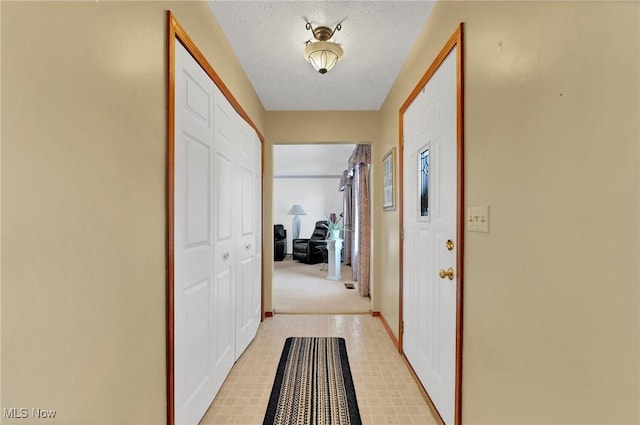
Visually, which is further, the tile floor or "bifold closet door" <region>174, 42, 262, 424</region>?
the tile floor

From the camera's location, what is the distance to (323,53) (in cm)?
188

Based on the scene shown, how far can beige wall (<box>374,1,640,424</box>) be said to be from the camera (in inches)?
23.5

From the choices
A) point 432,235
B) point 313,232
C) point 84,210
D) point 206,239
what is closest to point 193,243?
point 206,239

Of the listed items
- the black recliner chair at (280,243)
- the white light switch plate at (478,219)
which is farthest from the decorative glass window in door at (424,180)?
the black recliner chair at (280,243)

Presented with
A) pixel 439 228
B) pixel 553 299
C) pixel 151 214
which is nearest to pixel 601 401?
pixel 553 299

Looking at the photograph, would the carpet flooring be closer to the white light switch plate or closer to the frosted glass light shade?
the white light switch plate

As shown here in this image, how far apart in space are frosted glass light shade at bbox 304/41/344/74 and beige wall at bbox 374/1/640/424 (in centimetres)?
86

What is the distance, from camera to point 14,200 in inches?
24.2

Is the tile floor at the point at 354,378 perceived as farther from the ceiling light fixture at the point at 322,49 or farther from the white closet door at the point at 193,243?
the ceiling light fixture at the point at 322,49

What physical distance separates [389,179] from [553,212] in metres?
1.99

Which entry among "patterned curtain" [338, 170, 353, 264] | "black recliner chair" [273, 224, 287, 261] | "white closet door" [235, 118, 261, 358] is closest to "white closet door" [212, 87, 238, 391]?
"white closet door" [235, 118, 261, 358]

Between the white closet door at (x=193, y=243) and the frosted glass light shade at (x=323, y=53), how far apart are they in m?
0.73

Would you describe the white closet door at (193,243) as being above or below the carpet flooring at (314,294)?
above

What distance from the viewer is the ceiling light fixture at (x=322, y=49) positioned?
5.99ft
